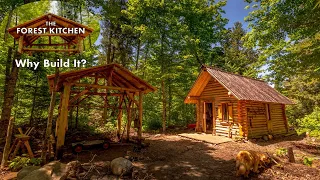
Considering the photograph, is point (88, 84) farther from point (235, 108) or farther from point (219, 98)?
→ point (235, 108)

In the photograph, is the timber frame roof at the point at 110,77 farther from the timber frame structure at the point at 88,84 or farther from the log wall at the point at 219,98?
the log wall at the point at 219,98

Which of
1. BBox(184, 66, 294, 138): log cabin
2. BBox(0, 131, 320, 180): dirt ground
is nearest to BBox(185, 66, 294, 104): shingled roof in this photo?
BBox(184, 66, 294, 138): log cabin

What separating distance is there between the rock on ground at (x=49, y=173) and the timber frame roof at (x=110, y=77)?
13.2 feet

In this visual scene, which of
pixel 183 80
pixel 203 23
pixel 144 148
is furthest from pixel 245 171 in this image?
pixel 203 23

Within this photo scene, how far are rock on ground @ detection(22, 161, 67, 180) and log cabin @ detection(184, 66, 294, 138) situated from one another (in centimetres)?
1008

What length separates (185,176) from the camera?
6.18 m

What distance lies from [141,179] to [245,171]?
140 inches

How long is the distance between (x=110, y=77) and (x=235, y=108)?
9177mm

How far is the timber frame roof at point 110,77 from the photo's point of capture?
323 inches

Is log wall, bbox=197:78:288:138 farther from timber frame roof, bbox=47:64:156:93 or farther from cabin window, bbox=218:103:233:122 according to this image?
timber frame roof, bbox=47:64:156:93

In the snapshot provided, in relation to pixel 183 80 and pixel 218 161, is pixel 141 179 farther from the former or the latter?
pixel 183 80

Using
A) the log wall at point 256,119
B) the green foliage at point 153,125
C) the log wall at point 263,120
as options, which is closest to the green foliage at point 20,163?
the green foliage at point 153,125

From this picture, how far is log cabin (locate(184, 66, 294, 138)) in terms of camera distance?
41.3 feet

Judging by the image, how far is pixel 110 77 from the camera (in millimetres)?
9148
